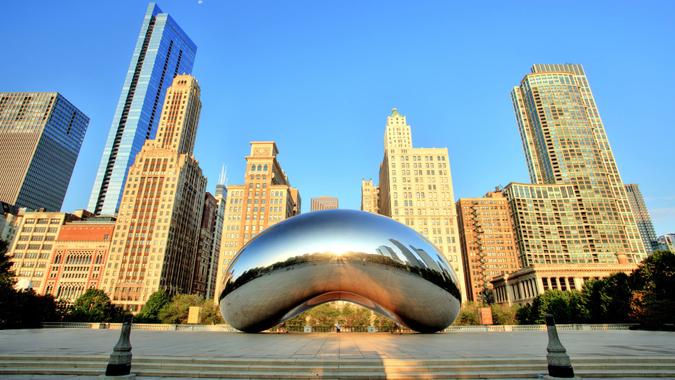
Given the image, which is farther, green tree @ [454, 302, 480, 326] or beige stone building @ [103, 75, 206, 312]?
beige stone building @ [103, 75, 206, 312]

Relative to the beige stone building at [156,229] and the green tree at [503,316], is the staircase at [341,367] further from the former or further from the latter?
the beige stone building at [156,229]

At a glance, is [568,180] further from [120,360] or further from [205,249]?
[120,360]

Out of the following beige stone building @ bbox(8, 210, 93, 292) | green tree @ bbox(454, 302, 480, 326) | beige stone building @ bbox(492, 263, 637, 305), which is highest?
beige stone building @ bbox(8, 210, 93, 292)

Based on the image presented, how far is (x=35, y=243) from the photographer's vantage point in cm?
10738

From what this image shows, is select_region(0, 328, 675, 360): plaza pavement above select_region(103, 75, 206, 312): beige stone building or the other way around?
the other way around

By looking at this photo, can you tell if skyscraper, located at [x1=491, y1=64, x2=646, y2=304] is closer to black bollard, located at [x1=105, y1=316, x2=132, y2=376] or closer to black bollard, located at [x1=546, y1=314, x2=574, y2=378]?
black bollard, located at [x1=546, y1=314, x2=574, y2=378]

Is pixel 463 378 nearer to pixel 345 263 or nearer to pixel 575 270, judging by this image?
pixel 345 263

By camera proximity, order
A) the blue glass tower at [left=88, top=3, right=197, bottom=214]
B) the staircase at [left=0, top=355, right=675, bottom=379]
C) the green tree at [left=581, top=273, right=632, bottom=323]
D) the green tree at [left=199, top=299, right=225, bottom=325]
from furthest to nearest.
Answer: the blue glass tower at [left=88, top=3, right=197, bottom=214]
the green tree at [left=199, top=299, right=225, bottom=325]
the green tree at [left=581, top=273, right=632, bottom=323]
the staircase at [left=0, top=355, right=675, bottom=379]

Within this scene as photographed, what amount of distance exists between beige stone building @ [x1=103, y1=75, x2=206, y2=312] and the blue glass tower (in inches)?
1899

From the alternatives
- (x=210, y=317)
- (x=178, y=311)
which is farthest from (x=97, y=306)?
(x=210, y=317)

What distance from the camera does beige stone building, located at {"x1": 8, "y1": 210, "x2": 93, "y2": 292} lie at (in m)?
102

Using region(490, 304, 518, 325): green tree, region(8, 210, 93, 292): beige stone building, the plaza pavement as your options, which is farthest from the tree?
region(490, 304, 518, 325): green tree

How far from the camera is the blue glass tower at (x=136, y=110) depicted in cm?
16162

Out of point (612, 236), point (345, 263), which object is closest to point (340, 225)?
point (345, 263)
